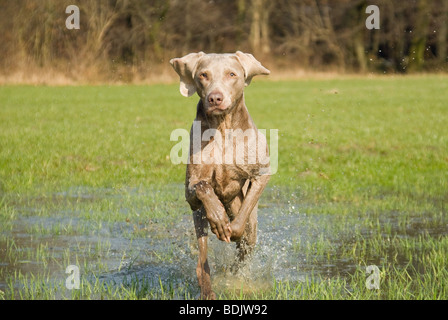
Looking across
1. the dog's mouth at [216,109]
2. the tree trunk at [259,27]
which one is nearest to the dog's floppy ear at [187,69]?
the dog's mouth at [216,109]

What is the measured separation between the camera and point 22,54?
3169 cm

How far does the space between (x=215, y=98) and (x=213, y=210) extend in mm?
784

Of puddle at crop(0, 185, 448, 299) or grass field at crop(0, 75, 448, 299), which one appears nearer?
grass field at crop(0, 75, 448, 299)

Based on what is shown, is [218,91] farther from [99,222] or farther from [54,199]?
[54,199]

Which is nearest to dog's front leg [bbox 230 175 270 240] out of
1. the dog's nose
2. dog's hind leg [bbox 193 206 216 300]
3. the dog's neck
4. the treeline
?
dog's hind leg [bbox 193 206 216 300]

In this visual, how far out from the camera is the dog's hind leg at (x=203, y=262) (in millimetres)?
4875

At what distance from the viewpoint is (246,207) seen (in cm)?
518

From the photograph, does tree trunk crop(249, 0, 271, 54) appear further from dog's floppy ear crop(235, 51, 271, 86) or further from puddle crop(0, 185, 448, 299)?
dog's floppy ear crop(235, 51, 271, 86)

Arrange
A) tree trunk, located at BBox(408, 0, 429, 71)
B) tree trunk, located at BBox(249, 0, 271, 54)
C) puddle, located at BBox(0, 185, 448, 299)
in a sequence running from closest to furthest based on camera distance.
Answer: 1. puddle, located at BBox(0, 185, 448, 299)
2. tree trunk, located at BBox(408, 0, 429, 71)
3. tree trunk, located at BBox(249, 0, 271, 54)

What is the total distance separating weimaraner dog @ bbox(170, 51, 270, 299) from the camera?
4.96m

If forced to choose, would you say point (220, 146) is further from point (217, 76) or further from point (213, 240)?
point (213, 240)

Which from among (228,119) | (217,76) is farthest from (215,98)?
(228,119)

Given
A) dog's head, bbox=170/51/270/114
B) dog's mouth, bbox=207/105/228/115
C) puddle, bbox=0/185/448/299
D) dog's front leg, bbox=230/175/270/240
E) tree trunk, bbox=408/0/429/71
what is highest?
tree trunk, bbox=408/0/429/71

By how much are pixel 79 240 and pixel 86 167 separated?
446 cm
